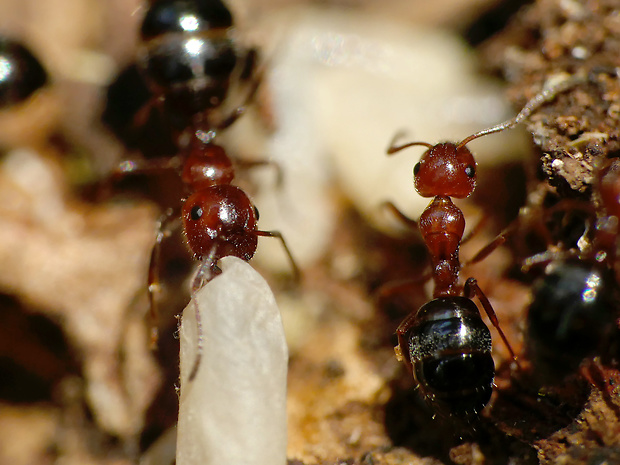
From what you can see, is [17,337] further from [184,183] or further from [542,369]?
[542,369]

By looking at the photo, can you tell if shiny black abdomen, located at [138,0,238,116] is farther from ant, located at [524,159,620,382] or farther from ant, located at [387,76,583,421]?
ant, located at [524,159,620,382]

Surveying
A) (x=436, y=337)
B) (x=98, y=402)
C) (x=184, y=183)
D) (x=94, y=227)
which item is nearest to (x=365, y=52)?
(x=184, y=183)

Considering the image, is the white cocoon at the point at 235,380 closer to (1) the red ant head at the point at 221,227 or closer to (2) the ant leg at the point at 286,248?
(1) the red ant head at the point at 221,227

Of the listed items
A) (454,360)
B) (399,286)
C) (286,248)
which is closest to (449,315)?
(454,360)

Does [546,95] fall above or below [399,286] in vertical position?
above

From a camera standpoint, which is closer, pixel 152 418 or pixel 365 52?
pixel 152 418

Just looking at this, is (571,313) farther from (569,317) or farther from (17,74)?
(17,74)
